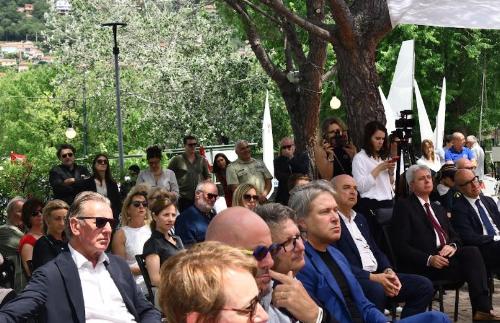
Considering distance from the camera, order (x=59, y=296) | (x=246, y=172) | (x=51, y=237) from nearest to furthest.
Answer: (x=59, y=296) → (x=51, y=237) → (x=246, y=172)

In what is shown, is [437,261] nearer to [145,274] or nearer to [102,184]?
[145,274]

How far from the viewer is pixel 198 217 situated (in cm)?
928

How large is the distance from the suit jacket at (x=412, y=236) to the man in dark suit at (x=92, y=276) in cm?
349

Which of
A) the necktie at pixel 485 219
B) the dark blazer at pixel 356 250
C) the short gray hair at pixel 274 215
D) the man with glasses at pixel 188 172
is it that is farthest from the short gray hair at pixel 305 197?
the man with glasses at pixel 188 172

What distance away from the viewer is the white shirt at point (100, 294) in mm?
5820

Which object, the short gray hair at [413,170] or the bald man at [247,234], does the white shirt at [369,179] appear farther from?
the bald man at [247,234]

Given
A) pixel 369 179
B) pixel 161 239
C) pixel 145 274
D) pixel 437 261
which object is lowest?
pixel 437 261

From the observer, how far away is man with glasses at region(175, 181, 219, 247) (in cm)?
911

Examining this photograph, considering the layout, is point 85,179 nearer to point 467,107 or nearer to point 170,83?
point 467,107

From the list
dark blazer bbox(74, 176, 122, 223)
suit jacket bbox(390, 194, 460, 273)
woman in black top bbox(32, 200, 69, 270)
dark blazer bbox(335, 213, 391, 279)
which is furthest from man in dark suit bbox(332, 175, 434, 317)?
dark blazer bbox(74, 176, 122, 223)

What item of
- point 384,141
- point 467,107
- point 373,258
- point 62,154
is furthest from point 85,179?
point 467,107

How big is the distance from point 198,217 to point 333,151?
5.85 ft

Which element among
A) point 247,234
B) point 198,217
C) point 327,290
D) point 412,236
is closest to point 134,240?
point 198,217

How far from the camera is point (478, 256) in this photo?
359 inches
